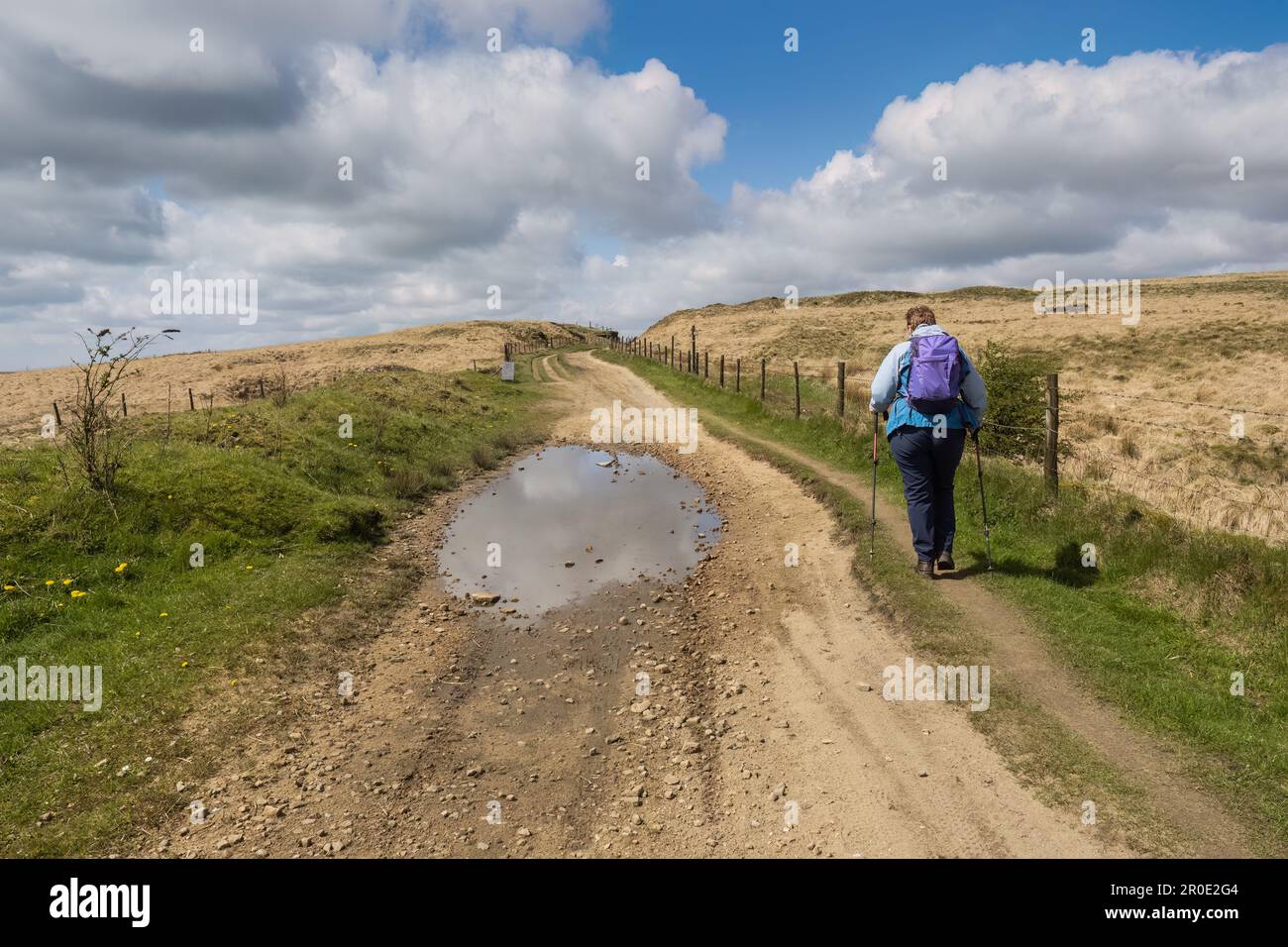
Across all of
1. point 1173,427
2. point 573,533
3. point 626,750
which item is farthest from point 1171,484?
point 626,750

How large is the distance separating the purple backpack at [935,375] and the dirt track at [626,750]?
7.82 ft

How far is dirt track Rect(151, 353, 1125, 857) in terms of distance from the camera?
438cm

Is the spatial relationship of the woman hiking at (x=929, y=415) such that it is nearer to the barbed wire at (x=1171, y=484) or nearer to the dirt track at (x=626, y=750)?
the dirt track at (x=626, y=750)

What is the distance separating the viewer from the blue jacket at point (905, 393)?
7426 millimetres

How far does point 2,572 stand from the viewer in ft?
26.4

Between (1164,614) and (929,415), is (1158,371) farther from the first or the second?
(929,415)

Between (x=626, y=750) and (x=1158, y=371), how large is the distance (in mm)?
36162

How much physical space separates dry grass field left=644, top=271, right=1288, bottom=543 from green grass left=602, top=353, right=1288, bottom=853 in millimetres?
2123

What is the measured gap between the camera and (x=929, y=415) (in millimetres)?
7359

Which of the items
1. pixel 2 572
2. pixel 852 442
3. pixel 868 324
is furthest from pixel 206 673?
pixel 868 324

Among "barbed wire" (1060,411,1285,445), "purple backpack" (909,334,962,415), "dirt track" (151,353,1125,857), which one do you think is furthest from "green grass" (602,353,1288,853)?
"barbed wire" (1060,411,1285,445)

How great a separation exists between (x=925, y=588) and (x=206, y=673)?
756 centimetres

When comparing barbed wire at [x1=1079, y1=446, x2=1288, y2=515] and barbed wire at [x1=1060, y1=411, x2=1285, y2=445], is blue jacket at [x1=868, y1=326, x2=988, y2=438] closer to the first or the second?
barbed wire at [x1=1079, y1=446, x2=1288, y2=515]
